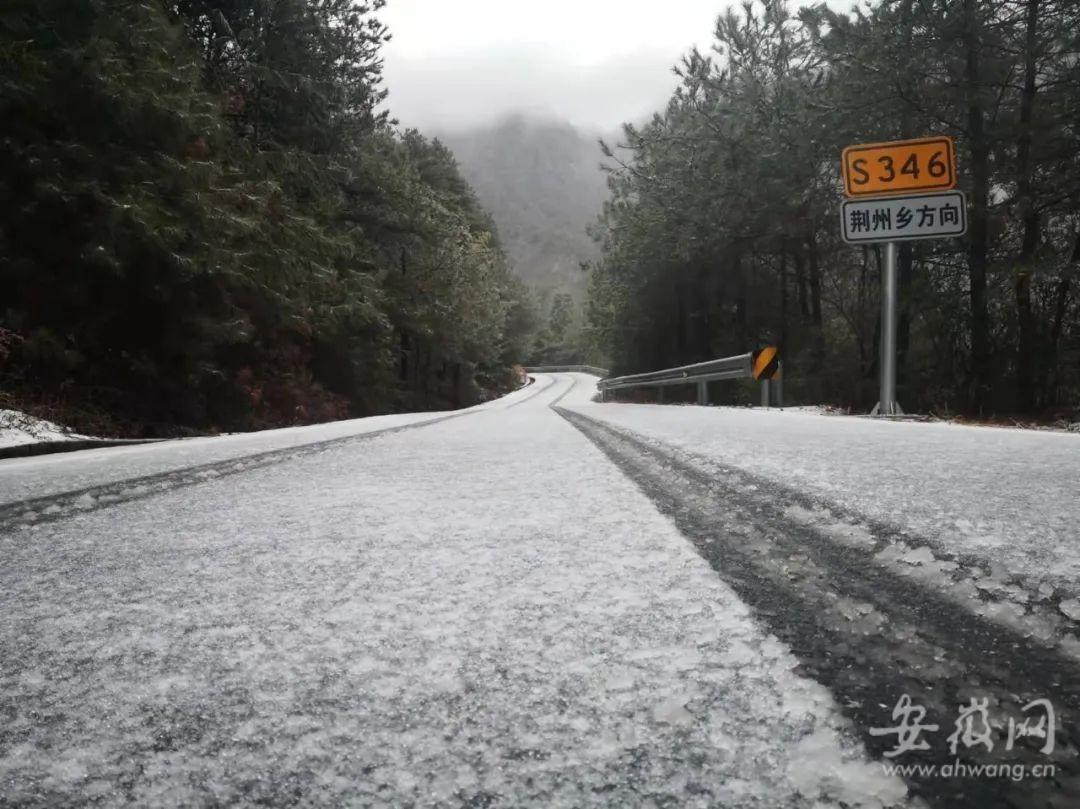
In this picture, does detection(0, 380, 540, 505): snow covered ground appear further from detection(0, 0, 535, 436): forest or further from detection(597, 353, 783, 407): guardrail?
detection(597, 353, 783, 407): guardrail

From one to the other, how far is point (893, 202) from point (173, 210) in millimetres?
9225

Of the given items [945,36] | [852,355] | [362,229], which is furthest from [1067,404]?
[362,229]

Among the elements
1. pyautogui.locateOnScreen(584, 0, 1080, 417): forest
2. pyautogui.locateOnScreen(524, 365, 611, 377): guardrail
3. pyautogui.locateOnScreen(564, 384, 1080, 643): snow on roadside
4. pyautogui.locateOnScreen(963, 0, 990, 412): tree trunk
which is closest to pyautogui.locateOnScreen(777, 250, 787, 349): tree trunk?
pyautogui.locateOnScreen(584, 0, 1080, 417): forest

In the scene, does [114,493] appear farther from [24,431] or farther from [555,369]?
[555,369]

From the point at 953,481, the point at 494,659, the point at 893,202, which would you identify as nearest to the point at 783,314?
the point at 893,202

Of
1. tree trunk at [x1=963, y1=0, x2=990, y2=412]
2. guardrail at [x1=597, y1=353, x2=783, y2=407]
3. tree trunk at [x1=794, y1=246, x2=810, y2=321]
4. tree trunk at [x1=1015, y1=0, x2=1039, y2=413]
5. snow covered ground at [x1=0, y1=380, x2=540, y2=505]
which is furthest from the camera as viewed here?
tree trunk at [x1=794, y1=246, x2=810, y2=321]

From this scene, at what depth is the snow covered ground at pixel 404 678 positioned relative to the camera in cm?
51

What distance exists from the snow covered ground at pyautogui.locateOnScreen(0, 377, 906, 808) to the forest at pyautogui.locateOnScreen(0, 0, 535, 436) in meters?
7.16

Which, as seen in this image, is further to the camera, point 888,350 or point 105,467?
point 888,350

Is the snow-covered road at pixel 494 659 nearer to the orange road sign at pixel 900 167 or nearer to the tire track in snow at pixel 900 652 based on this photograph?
the tire track in snow at pixel 900 652

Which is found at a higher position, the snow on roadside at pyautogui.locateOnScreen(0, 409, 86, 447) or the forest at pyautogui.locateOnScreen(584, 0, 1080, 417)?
the forest at pyautogui.locateOnScreen(584, 0, 1080, 417)

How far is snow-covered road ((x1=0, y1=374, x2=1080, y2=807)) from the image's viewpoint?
52cm

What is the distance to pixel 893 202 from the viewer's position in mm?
6980

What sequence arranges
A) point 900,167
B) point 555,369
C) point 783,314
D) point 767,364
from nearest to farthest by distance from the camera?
point 900,167, point 767,364, point 783,314, point 555,369
